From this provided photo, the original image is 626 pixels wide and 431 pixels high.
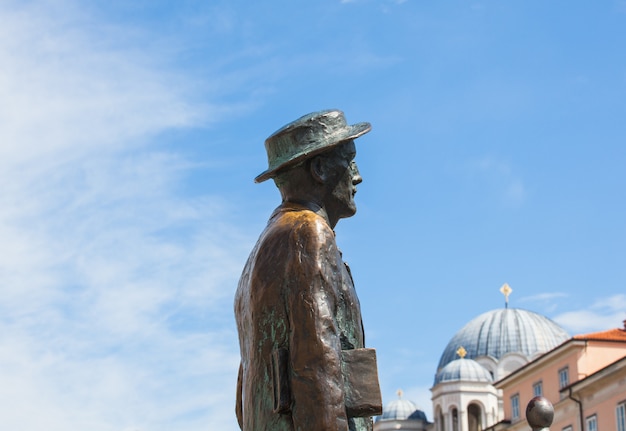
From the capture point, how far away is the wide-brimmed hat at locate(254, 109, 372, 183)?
20.7ft

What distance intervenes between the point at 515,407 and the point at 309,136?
59.3m

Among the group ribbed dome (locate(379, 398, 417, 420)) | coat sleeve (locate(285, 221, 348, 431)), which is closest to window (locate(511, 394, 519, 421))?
ribbed dome (locate(379, 398, 417, 420))

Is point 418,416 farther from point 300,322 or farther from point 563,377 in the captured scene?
point 300,322

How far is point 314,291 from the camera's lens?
574 centimetres

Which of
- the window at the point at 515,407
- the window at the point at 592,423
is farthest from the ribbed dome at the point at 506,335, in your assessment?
the window at the point at 592,423

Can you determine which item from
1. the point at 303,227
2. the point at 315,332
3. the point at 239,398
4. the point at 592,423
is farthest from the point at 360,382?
the point at 592,423

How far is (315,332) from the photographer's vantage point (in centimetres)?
561

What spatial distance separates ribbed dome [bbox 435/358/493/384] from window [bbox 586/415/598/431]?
4511 cm

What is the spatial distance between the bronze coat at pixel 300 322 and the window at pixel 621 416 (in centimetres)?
4472

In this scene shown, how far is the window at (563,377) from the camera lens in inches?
2180

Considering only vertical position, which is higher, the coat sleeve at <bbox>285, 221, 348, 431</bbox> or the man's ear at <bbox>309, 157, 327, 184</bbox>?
the man's ear at <bbox>309, 157, 327, 184</bbox>

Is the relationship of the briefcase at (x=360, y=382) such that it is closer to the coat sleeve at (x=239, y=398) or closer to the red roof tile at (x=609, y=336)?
the coat sleeve at (x=239, y=398)

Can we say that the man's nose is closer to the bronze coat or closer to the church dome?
the bronze coat

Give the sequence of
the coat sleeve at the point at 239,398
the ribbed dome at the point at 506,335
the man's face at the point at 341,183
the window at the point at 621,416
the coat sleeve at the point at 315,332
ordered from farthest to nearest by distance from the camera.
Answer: the ribbed dome at the point at 506,335, the window at the point at 621,416, the coat sleeve at the point at 239,398, the man's face at the point at 341,183, the coat sleeve at the point at 315,332
